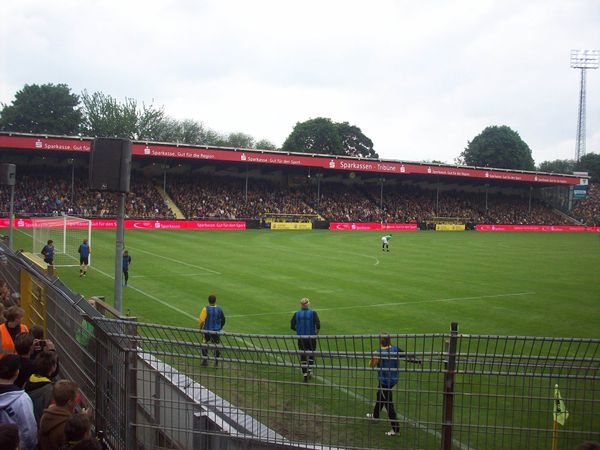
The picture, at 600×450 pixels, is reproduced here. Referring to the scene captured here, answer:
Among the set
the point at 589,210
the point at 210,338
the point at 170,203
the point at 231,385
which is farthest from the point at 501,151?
the point at 231,385

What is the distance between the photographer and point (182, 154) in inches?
2108

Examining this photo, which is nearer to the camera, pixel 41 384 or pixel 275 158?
pixel 41 384

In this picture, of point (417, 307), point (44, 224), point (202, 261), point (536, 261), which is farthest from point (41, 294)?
point (536, 261)

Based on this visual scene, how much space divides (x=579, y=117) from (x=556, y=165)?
2894 cm

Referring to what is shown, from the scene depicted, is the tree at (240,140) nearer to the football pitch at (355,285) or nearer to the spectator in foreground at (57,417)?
the football pitch at (355,285)

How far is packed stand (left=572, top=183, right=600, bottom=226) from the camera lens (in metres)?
80.7

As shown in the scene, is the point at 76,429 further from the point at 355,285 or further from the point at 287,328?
the point at 355,285

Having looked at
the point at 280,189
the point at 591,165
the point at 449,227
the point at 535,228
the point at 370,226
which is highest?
the point at 591,165

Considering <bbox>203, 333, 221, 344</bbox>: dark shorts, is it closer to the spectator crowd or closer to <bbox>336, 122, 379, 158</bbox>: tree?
the spectator crowd

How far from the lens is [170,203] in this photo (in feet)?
185

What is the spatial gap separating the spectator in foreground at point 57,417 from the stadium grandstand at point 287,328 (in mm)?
95

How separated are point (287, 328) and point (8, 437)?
1198cm

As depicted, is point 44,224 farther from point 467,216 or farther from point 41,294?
point 467,216

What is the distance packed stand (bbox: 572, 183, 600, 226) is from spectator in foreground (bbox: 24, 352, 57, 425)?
86.5 metres
